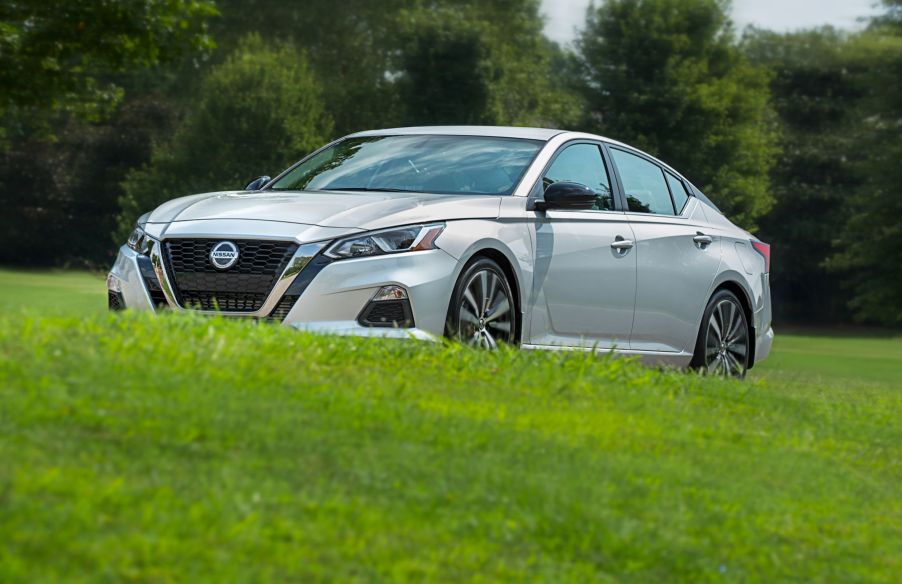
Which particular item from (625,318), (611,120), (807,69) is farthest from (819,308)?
(625,318)

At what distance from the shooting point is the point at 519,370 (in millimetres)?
7934

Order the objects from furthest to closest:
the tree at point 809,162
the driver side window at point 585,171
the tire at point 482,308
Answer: the tree at point 809,162, the driver side window at point 585,171, the tire at point 482,308

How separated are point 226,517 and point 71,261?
6191cm

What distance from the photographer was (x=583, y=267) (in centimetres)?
980

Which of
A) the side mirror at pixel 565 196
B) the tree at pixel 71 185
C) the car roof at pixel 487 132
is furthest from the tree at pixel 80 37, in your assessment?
the tree at pixel 71 185

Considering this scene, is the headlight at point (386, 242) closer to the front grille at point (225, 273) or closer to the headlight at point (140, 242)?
the front grille at point (225, 273)

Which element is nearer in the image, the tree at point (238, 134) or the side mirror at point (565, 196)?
the side mirror at point (565, 196)

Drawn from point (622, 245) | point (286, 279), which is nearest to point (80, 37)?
point (622, 245)

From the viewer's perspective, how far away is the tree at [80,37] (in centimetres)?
3212

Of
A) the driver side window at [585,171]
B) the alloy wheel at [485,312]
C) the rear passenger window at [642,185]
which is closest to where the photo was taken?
the alloy wheel at [485,312]

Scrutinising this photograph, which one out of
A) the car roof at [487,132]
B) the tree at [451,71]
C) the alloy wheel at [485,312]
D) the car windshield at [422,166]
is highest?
the tree at [451,71]

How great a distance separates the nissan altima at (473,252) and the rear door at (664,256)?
0.05ft

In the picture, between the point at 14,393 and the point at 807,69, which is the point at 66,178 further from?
the point at 14,393

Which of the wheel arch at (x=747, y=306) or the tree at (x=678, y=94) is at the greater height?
the tree at (x=678, y=94)
